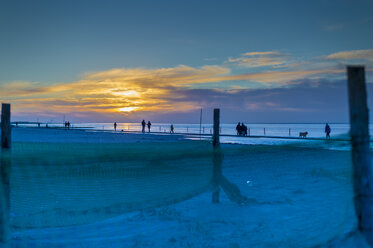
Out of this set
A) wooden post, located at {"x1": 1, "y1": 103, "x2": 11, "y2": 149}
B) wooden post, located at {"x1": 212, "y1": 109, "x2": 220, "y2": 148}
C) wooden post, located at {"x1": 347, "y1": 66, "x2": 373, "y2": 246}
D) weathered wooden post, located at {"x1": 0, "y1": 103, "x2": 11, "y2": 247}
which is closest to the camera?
wooden post, located at {"x1": 347, "y1": 66, "x2": 373, "y2": 246}

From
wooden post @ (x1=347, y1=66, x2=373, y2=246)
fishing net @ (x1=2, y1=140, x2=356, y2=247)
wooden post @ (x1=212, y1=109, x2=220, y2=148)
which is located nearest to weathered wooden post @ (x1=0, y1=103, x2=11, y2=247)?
fishing net @ (x1=2, y1=140, x2=356, y2=247)

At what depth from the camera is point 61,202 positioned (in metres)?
4.52

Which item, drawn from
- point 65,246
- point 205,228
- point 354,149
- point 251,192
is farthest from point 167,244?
point 251,192

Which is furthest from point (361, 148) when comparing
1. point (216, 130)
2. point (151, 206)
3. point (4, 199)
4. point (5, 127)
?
point (5, 127)

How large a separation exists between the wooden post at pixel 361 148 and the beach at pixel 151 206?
0.39m

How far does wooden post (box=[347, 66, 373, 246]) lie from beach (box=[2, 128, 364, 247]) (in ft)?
1.27

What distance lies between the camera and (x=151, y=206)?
4.50 meters

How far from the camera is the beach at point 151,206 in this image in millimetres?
4320

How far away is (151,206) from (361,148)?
2908 mm

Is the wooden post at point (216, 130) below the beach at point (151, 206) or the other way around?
the other way around

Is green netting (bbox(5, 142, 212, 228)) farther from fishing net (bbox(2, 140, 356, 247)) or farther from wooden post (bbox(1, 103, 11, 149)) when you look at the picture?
wooden post (bbox(1, 103, 11, 149))

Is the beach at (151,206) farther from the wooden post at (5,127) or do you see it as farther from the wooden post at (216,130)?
the wooden post at (216,130)

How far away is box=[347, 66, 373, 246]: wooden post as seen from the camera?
10.9 feet

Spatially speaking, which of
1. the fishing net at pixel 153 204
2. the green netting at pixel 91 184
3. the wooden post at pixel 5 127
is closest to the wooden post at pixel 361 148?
the fishing net at pixel 153 204
